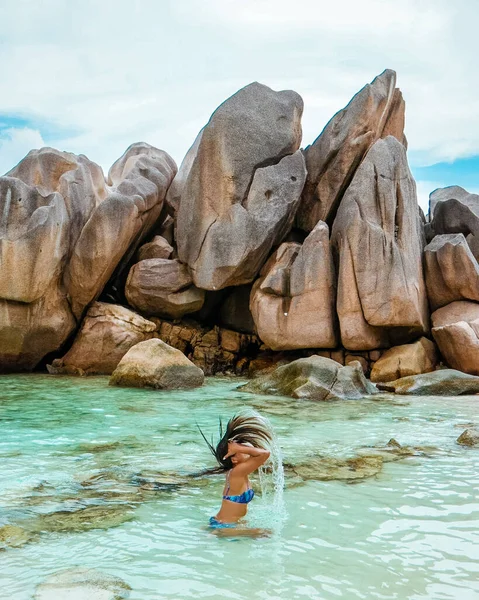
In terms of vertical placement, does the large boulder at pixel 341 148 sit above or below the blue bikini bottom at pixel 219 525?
above

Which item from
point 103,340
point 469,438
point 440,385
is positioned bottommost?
point 469,438

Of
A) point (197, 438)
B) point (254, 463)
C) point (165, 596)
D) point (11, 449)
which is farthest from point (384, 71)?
point (165, 596)

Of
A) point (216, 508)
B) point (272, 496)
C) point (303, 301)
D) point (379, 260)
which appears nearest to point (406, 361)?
point (379, 260)

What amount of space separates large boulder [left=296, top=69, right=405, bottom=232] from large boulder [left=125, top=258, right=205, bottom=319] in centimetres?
371

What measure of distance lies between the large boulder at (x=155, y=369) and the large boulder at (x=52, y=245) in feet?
12.4

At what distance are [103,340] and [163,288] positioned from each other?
2230 mm

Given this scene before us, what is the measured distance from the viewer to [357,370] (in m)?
13.9

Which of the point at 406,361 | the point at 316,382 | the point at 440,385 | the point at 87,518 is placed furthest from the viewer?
the point at 406,361

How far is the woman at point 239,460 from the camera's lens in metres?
4.68

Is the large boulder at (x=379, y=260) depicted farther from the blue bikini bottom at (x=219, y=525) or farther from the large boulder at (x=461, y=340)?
the blue bikini bottom at (x=219, y=525)

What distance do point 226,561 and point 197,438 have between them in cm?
466

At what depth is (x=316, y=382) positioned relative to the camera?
1301cm

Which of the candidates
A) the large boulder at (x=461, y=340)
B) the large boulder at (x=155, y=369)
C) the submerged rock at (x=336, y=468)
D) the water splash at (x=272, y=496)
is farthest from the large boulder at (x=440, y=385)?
the water splash at (x=272, y=496)

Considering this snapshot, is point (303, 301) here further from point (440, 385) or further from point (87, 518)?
point (87, 518)
